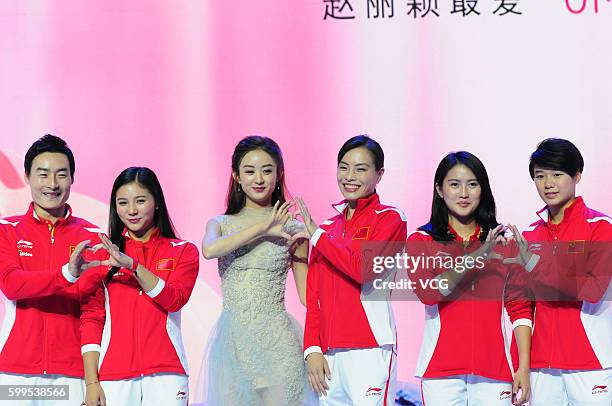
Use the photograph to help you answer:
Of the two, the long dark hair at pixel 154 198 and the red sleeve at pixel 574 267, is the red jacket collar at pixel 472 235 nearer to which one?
the red sleeve at pixel 574 267

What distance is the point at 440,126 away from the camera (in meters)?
4.80

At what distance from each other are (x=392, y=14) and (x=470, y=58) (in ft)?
1.38

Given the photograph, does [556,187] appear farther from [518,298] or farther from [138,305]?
[138,305]

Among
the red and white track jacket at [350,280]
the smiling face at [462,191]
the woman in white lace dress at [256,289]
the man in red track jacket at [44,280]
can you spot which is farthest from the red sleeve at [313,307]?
the man in red track jacket at [44,280]

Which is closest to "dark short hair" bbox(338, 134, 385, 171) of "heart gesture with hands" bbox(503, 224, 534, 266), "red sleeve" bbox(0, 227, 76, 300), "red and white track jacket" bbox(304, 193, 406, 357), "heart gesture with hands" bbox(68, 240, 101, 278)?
"red and white track jacket" bbox(304, 193, 406, 357)

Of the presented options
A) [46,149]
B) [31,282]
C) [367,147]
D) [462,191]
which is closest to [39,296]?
[31,282]

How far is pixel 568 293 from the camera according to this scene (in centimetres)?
348

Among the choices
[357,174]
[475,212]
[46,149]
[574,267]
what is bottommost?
[574,267]

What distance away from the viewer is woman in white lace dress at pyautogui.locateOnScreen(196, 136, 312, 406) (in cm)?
361

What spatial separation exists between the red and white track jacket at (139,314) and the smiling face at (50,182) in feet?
0.97

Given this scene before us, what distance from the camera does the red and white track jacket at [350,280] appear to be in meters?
3.46

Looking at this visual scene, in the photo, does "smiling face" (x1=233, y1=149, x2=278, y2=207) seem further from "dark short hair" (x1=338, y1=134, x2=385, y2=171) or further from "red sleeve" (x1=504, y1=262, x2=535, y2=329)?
"red sleeve" (x1=504, y1=262, x2=535, y2=329)

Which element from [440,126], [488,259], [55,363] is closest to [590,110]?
[440,126]

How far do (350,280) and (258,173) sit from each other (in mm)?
522
